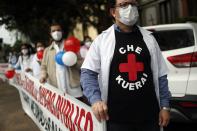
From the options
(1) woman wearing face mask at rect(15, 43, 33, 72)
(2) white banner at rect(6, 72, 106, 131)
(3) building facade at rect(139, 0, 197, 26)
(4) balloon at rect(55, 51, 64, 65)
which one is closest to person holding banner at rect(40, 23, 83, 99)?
(4) balloon at rect(55, 51, 64, 65)

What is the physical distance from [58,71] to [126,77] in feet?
10.8

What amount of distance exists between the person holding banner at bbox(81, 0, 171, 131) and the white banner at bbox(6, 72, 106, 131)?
7.7 inches

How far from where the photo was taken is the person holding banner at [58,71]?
632 centimetres

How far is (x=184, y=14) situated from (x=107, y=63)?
16975 millimetres

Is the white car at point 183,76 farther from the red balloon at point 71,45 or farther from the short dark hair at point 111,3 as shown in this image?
the short dark hair at point 111,3

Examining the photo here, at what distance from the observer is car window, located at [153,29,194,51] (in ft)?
21.2

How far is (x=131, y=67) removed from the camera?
3.29 m

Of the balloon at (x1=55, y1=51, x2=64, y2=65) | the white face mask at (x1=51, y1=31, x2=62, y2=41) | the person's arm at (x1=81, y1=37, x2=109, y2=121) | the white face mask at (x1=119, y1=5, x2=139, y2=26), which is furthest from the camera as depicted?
the white face mask at (x1=51, y1=31, x2=62, y2=41)

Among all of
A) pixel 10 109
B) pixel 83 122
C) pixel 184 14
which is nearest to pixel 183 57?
pixel 83 122

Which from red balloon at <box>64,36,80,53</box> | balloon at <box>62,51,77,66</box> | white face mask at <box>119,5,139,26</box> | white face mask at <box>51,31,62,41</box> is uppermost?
white face mask at <box>119,5,139,26</box>

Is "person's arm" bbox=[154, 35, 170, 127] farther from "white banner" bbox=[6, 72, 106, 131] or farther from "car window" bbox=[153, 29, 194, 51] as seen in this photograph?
"car window" bbox=[153, 29, 194, 51]

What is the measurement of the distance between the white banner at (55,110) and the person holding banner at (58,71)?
0.14 meters

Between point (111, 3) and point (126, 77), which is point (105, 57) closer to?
point (126, 77)

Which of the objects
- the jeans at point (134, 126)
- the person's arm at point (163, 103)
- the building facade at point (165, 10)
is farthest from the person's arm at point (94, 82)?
the building facade at point (165, 10)
